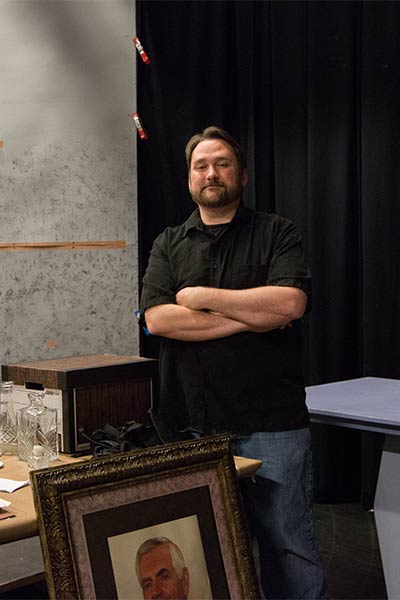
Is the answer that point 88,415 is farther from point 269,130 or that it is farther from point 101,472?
point 269,130

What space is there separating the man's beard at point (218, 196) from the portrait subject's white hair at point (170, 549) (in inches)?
44.7

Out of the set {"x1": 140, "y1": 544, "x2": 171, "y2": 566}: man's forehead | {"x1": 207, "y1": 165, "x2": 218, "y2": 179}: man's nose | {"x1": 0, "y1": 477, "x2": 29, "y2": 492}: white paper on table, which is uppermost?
{"x1": 207, "y1": 165, "x2": 218, "y2": 179}: man's nose

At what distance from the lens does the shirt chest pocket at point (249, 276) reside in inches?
90.7

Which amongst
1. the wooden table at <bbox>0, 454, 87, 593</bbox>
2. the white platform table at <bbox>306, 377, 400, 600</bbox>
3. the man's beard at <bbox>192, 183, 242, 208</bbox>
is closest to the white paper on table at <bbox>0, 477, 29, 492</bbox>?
the wooden table at <bbox>0, 454, 87, 593</bbox>

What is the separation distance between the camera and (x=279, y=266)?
2293 millimetres

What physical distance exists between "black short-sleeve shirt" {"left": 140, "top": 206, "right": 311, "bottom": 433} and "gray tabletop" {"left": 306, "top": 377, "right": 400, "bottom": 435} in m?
0.37

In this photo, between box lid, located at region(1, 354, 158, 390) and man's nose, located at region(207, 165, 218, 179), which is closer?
box lid, located at region(1, 354, 158, 390)

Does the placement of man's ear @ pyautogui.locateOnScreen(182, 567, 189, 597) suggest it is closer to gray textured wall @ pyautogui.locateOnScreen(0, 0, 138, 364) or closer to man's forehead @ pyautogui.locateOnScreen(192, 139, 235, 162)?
man's forehead @ pyautogui.locateOnScreen(192, 139, 235, 162)

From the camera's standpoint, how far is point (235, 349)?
227cm

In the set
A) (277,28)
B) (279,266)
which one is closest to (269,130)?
(277,28)

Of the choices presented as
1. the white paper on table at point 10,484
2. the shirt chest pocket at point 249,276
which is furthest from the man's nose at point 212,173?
the white paper on table at point 10,484

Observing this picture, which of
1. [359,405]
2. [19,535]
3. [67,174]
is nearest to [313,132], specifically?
[67,174]

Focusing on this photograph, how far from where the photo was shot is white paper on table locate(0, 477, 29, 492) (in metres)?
1.79

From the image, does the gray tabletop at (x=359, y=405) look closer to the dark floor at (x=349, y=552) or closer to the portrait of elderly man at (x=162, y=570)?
the dark floor at (x=349, y=552)
